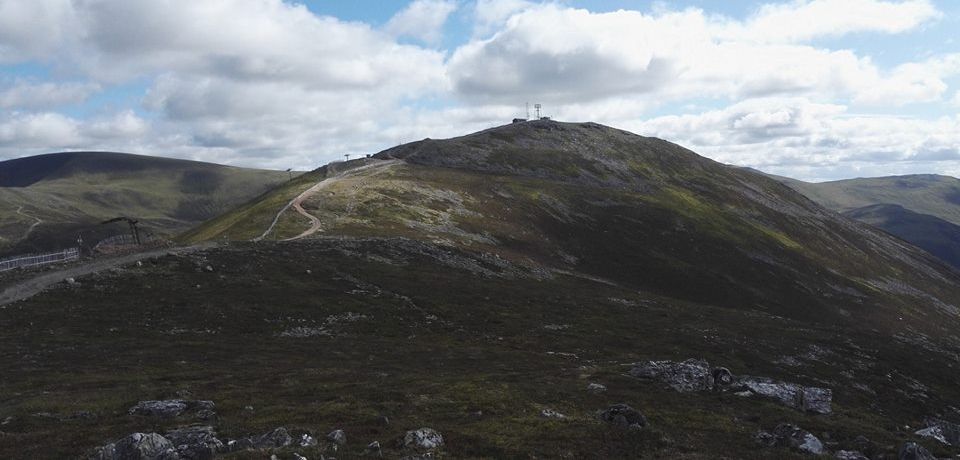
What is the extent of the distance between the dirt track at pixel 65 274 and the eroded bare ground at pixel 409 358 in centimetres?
237

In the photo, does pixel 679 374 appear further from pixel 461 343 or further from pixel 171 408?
pixel 171 408

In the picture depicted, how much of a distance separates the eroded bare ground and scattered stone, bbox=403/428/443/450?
58 cm

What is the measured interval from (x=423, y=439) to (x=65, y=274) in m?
61.0

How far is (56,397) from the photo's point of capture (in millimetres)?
38094

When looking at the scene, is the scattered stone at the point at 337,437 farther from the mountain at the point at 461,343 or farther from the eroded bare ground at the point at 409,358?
the mountain at the point at 461,343

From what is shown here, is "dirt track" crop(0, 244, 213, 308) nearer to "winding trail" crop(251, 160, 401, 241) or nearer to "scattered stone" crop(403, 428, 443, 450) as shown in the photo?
"winding trail" crop(251, 160, 401, 241)

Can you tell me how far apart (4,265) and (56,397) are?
196 feet

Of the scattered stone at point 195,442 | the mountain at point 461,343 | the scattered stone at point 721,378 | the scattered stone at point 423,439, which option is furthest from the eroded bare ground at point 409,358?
the scattered stone at point 721,378

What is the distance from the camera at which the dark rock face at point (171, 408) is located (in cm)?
3538

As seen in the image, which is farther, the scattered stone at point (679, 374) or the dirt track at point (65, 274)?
the dirt track at point (65, 274)

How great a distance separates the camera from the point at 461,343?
68.6 meters

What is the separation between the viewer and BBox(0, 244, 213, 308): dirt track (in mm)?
64938

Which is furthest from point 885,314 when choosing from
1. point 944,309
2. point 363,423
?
point 363,423

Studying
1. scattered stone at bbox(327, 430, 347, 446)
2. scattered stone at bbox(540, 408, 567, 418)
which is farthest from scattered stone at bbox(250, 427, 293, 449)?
scattered stone at bbox(540, 408, 567, 418)
